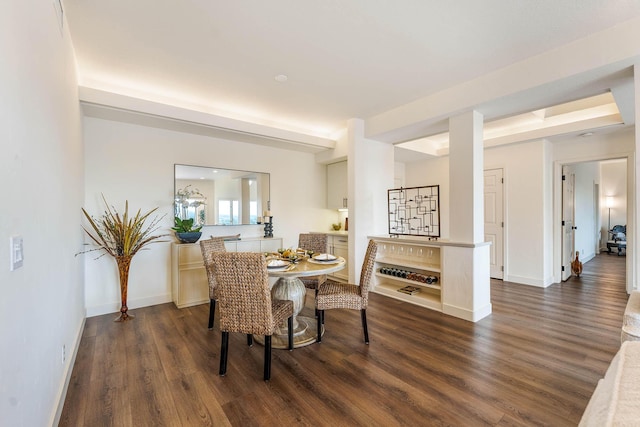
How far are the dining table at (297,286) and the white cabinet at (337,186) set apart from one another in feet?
8.21

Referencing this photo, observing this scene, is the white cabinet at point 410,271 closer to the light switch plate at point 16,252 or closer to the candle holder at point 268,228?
the candle holder at point 268,228

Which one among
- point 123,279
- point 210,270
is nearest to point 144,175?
point 123,279

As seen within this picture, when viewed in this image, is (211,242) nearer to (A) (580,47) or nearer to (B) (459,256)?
(B) (459,256)

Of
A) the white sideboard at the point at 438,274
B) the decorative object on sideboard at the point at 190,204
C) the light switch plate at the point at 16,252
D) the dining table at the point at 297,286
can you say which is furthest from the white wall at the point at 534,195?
the light switch plate at the point at 16,252

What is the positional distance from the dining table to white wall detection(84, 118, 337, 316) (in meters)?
2.04

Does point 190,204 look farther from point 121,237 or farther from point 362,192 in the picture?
point 362,192

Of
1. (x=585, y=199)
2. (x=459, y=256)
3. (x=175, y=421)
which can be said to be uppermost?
(x=585, y=199)

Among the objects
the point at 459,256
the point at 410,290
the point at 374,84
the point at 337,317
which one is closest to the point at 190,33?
the point at 374,84

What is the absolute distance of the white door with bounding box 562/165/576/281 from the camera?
4930 mm

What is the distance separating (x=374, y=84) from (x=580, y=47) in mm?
1869

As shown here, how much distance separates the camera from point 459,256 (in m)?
3.42

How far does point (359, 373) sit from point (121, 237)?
3027 millimetres

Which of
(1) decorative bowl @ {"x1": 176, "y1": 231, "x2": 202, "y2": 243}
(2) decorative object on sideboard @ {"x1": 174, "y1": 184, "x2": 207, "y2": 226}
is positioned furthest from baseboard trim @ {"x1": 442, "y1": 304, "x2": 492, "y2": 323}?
(2) decorative object on sideboard @ {"x1": 174, "y1": 184, "x2": 207, "y2": 226}

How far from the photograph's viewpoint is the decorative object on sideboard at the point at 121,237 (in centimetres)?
335
